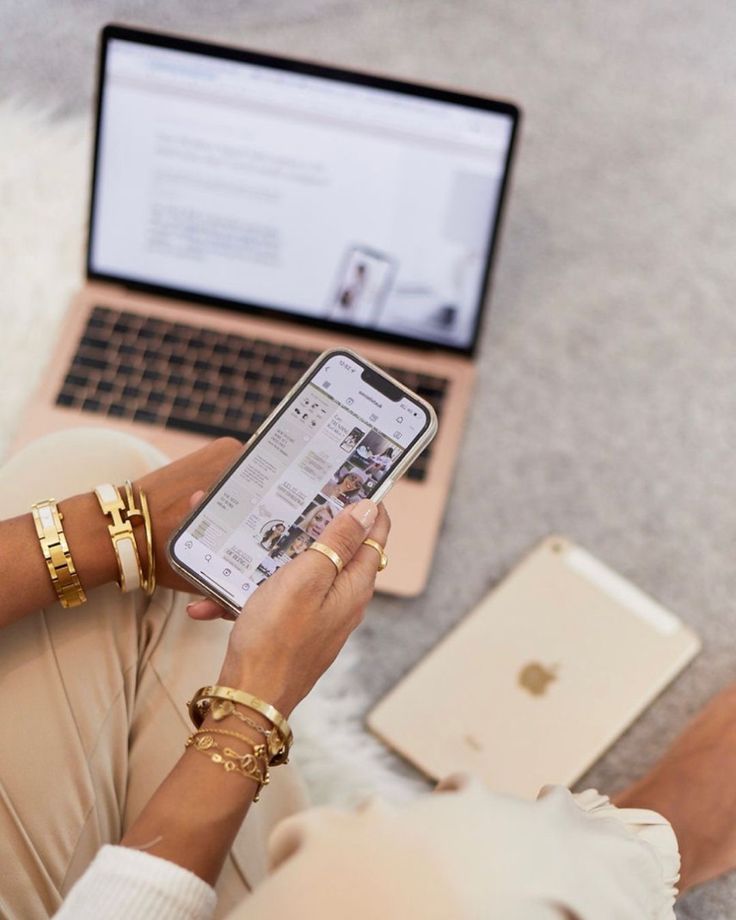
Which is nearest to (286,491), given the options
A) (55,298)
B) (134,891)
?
(134,891)

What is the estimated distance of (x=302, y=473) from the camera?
68 cm

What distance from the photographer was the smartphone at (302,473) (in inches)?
26.3

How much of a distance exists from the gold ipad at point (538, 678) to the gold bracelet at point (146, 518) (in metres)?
0.31

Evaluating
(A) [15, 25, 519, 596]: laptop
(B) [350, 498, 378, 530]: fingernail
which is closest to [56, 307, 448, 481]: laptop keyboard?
(A) [15, 25, 519, 596]: laptop

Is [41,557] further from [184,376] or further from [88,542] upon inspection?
[184,376]

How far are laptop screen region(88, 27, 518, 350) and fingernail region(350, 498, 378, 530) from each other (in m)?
0.41

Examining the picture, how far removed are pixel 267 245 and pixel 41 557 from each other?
434 mm

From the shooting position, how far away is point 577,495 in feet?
3.41

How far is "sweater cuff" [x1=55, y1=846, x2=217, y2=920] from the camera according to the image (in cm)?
50

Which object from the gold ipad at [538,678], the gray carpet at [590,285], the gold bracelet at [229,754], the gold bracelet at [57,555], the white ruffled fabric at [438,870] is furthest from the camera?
the gray carpet at [590,285]

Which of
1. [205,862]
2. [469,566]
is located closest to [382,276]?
[469,566]

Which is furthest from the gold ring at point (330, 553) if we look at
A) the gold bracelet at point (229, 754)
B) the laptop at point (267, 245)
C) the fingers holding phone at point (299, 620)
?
the laptop at point (267, 245)

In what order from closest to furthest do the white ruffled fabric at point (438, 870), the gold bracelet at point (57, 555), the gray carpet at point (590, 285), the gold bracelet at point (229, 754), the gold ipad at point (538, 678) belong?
the white ruffled fabric at point (438, 870) → the gold bracelet at point (229, 754) → the gold bracelet at point (57, 555) → the gold ipad at point (538, 678) → the gray carpet at point (590, 285)

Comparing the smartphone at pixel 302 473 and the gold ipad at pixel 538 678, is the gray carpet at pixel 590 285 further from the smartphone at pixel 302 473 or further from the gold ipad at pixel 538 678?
the smartphone at pixel 302 473
